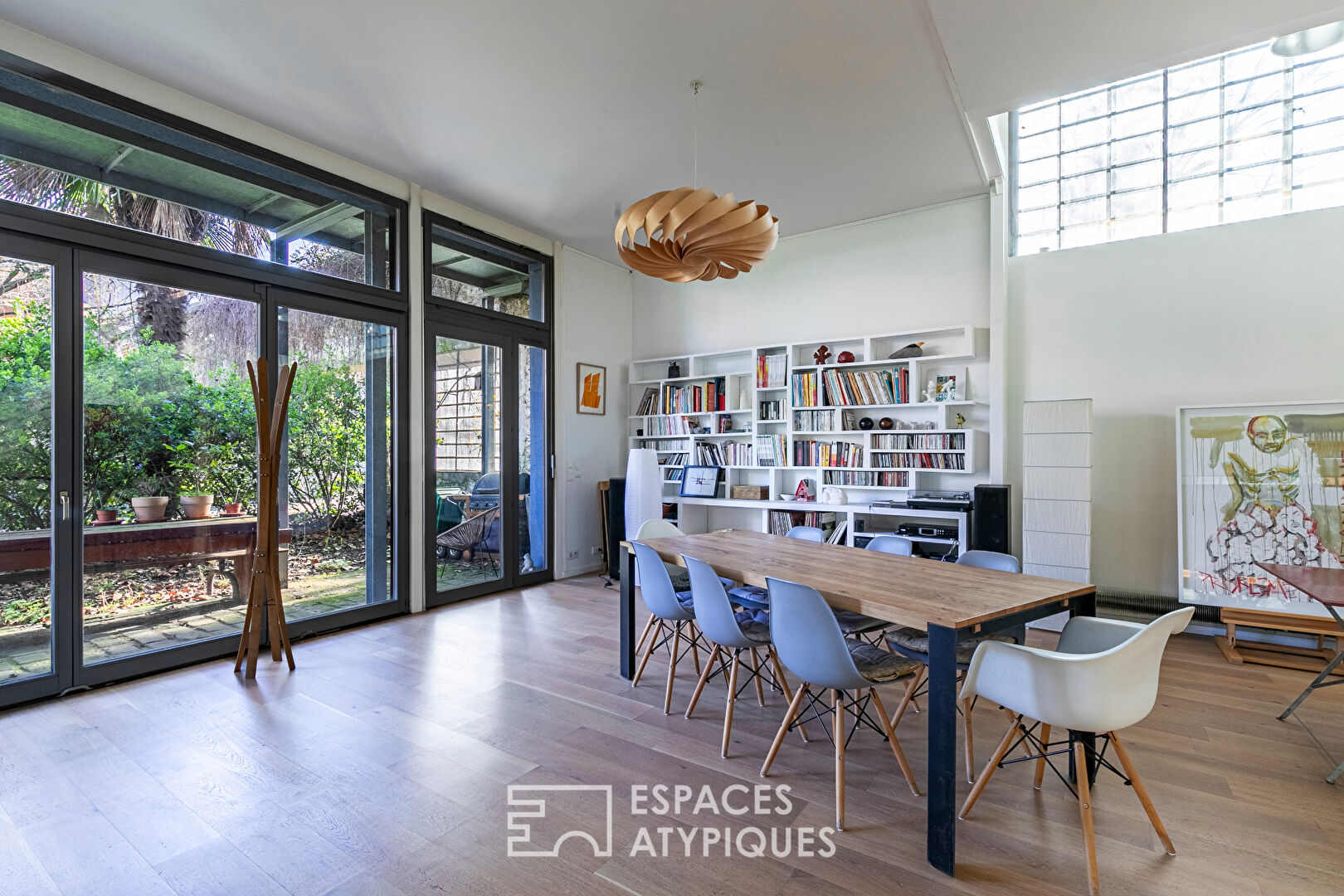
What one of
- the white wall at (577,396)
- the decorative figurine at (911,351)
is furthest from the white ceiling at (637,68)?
the white wall at (577,396)

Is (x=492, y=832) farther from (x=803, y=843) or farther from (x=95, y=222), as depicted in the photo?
(x=95, y=222)

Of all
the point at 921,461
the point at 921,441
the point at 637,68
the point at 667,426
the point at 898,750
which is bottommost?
the point at 898,750

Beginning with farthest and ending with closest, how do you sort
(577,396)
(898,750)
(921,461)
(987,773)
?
(577,396) < (921,461) < (898,750) < (987,773)

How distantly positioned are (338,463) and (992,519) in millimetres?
4808

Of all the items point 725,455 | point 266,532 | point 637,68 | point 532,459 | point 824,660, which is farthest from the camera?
point 725,455

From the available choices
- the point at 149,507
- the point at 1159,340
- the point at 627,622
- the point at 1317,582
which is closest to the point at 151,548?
the point at 149,507

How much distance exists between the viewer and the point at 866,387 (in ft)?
18.3

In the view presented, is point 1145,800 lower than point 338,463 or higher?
lower

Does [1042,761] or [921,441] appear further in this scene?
[921,441]

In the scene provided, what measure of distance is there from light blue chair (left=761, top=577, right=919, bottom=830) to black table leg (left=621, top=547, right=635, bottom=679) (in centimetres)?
120

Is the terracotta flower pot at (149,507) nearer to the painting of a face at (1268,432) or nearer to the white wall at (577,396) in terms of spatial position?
the white wall at (577,396)

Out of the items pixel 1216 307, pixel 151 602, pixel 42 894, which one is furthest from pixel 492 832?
pixel 1216 307

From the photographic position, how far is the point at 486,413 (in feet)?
18.9
